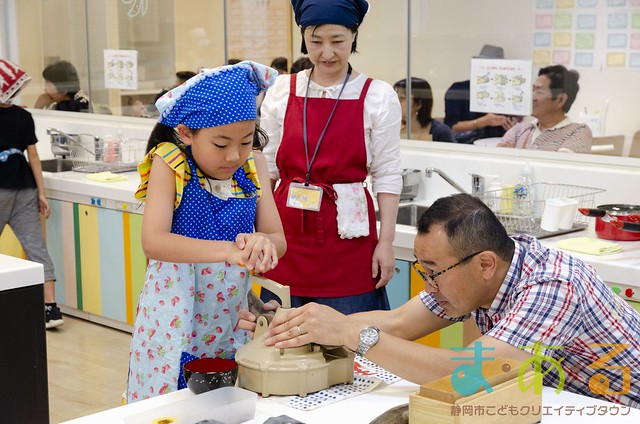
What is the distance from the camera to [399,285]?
12.1 feet

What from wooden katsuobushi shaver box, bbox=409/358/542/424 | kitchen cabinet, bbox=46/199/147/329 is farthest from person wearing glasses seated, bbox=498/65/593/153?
wooden katsuobushi shaver box, bbox=409/358/542/424

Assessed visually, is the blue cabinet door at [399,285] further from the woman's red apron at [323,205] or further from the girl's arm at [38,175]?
the girl's arm at [38,175]

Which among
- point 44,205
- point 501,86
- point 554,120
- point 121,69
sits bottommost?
point 44,205

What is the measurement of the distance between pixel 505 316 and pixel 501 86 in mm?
2210

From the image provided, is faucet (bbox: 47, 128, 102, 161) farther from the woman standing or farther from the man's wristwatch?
the man's wristwatch

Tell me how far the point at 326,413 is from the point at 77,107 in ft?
15.7

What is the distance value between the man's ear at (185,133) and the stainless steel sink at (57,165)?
3.79 meters

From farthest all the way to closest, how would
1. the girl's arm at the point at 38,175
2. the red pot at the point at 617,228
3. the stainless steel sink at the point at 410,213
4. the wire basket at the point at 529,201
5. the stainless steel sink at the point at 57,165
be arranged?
the stainless steel sink at the point at 57,165, the girl's arm at the point at 38,175, the stainless steel sink at the point at 410,213, the wire basket at the point at 529,201, the red pot at the point at 617,228

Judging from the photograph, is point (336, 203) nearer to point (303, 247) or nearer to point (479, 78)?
point (303, 247)

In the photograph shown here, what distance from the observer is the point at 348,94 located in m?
3.09

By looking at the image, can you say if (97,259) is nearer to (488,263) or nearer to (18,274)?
(18,274)

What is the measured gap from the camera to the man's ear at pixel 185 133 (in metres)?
2.11

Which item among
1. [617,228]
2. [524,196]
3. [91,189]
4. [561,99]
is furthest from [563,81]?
[91,189]

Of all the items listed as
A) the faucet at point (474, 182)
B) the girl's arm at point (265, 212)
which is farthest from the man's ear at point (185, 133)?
the faucet at point (474, 182)
